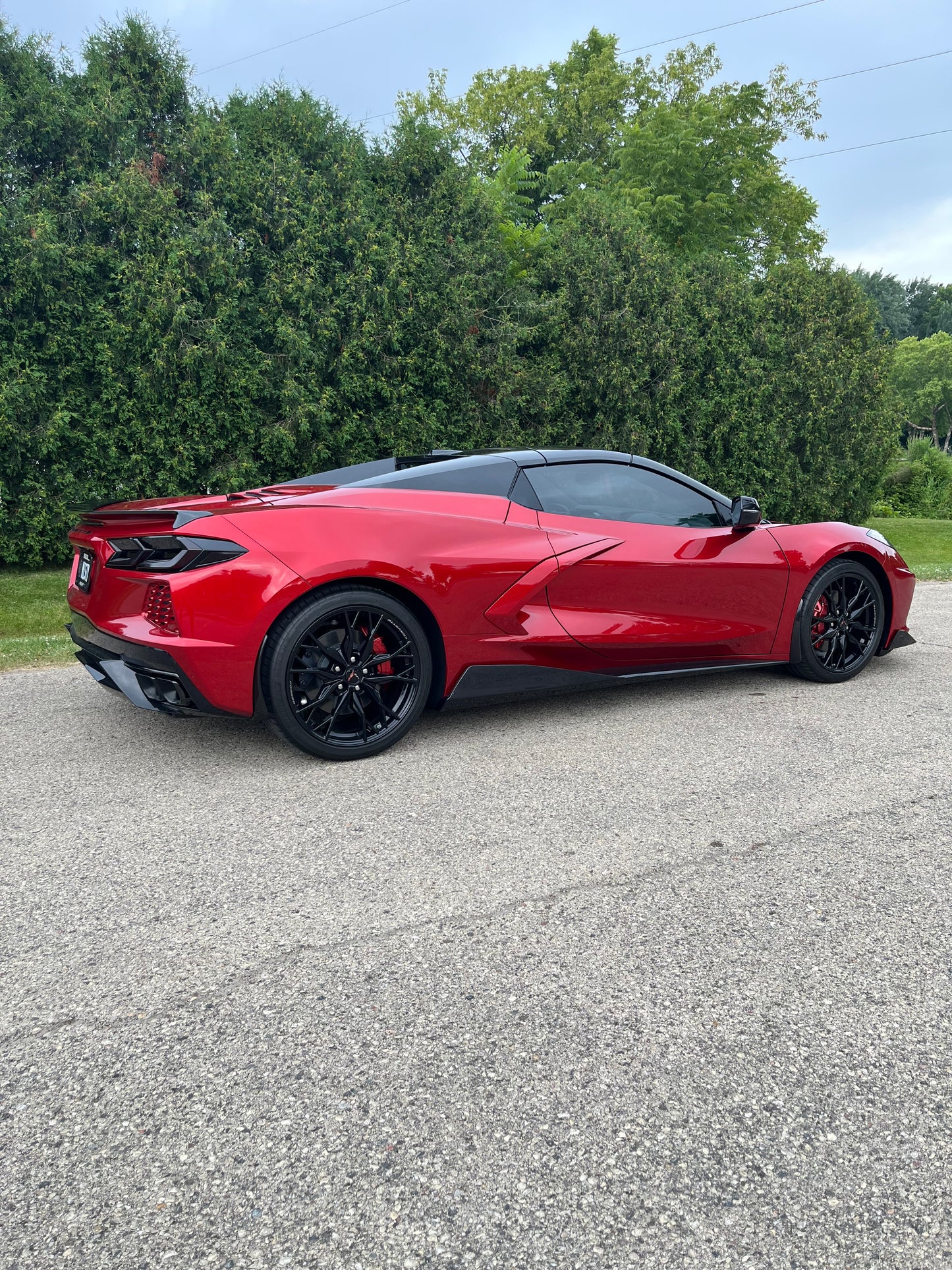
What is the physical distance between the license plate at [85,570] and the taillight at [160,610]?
47 cm

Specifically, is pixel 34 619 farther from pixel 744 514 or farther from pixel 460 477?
pixel 744 514

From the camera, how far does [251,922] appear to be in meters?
2.65

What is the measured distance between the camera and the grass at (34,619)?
6.38m

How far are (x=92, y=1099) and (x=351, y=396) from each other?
9582 millimetres

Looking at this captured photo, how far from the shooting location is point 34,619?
8203mm

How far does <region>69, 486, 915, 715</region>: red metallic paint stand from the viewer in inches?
150

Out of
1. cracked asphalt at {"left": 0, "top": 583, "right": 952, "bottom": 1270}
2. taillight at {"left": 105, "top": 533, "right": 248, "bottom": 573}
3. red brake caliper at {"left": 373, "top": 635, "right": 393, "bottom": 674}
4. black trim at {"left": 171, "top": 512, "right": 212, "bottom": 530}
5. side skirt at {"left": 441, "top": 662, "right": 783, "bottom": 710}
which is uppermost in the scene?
black trim at {"left": 171, "top": 512, "right": 212, "bottom": 530}

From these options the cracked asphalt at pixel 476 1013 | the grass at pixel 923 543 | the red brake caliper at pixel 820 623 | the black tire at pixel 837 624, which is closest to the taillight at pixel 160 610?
the cracked asphalt at pixel 476 1013

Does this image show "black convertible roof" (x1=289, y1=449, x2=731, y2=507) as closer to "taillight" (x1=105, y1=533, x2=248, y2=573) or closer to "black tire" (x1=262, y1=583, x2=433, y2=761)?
"black tire" (x1=262, y1=583, x2=433, y2=761)

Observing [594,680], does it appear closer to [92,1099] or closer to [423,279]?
[92,1099]

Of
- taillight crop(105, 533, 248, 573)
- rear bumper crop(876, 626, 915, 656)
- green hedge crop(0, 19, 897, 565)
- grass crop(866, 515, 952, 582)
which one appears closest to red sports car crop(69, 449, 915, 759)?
taillight crop(105, 533, 248, 573)

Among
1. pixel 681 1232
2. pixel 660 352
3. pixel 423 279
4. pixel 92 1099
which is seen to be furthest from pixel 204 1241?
pixel 660 352

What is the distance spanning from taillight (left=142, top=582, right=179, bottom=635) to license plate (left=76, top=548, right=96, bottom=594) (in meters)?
0.47

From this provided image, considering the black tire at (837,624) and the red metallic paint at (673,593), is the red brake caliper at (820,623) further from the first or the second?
the red metallic paint at (673,593)
